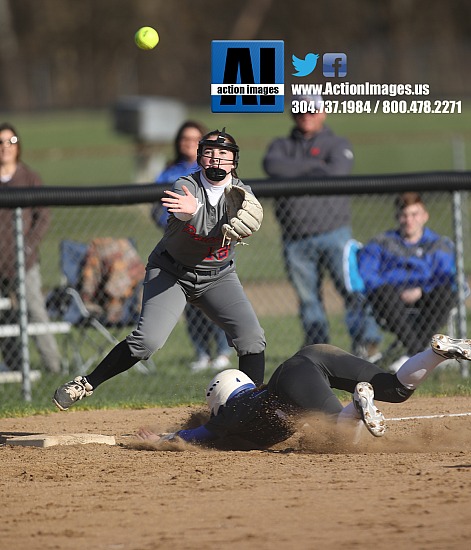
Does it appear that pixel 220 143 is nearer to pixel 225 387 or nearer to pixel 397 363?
pixel 225 387

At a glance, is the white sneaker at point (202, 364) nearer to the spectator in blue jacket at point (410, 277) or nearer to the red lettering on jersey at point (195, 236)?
the spectator in blue jacket at point (410, 277)

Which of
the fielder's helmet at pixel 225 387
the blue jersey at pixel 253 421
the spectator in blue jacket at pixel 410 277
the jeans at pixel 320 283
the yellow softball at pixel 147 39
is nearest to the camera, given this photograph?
the blue jersey at pixel 253 421

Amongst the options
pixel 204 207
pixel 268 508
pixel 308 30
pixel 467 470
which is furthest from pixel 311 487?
pixel 308 30

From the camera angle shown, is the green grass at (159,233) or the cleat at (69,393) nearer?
the cleat at (69,393)

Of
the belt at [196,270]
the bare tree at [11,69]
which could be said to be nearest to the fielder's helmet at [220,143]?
the belt at [196,270]

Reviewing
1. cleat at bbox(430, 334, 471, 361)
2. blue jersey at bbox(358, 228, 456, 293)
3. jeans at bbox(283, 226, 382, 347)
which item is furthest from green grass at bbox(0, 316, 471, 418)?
cleat at bbox(430, 334, 471, 361)

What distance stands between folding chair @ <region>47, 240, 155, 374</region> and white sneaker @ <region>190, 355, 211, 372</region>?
1.34ft

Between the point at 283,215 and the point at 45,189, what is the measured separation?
7.13ft

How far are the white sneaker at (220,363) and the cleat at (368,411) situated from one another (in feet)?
11.7

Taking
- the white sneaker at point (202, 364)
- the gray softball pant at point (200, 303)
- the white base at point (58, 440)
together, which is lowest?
the white base at point (58, 440)

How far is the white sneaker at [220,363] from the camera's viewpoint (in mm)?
9077

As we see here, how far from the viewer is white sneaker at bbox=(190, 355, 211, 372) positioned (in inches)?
362

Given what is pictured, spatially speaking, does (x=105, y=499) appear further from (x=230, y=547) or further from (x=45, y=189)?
(x=45, y=189)

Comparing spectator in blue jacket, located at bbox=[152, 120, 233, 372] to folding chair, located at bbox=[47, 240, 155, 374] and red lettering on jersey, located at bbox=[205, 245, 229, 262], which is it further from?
red lettering on jersey, located at bbox=[205, 245, 229, 262]
